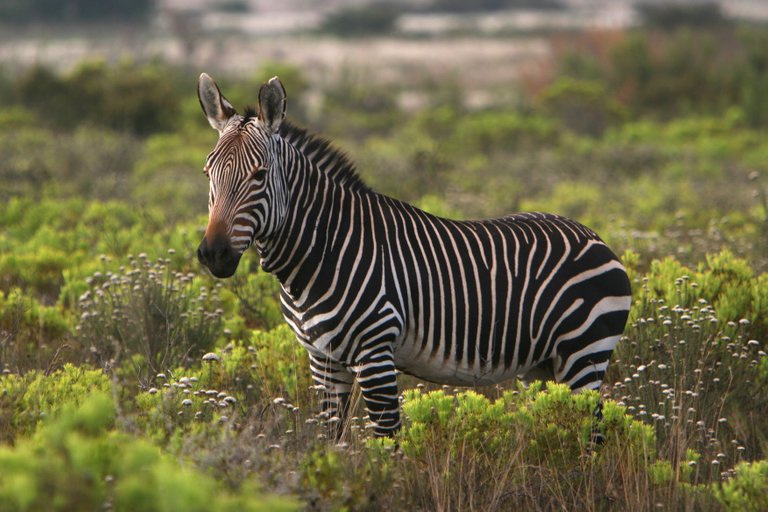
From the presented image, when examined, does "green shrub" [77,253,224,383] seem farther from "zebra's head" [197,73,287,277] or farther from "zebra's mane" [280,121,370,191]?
"zebra's head" [197,73,287,277]

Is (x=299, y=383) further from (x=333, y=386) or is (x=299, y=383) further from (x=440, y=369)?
(x=440, y=369)

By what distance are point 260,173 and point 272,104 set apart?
365 mm

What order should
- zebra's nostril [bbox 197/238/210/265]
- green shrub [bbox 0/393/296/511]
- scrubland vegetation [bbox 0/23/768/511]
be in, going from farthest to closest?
zebra's nostril [bbox 197/238/210/265] < scrubland vegetation [bbox 0/23/768/511] < green shrub [bbox 0/393/296/511]

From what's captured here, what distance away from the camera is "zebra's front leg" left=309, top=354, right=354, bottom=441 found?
17.1 feet

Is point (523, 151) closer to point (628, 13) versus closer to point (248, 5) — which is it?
point (628, 13)

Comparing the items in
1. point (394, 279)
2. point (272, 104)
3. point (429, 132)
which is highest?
point (272, 104)

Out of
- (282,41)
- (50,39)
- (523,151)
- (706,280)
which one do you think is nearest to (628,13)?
(282,41)

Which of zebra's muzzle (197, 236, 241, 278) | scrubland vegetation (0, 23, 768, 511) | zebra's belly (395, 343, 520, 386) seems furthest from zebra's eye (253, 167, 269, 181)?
zebra's belly (395, 343, 520, 386)

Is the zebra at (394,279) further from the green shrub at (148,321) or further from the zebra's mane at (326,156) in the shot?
the green shrub at (148,321)

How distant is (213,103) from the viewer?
5.11 metres

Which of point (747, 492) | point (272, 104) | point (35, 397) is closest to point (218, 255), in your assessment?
point (272, 104)

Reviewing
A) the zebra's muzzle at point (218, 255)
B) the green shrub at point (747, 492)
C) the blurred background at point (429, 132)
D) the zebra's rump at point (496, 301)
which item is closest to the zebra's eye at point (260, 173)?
the zebra's muzzle at point (218, 255)

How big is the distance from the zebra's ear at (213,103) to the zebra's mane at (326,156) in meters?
0.32

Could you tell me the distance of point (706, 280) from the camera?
6.90 meters
